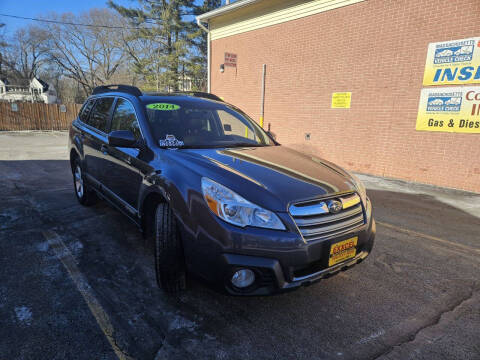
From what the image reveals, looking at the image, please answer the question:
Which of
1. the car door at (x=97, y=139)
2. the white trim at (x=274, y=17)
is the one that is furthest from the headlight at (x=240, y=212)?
the white trim at (x=274, y=17)

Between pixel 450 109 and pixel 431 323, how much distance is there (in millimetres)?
6127

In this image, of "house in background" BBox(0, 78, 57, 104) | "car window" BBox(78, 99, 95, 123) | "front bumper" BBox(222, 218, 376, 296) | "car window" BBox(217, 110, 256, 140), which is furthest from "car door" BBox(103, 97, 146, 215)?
"house in background" BBox(0, 78, 57, 104)

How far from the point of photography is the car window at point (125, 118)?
9.78ft

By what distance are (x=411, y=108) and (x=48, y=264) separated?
790 centimetres

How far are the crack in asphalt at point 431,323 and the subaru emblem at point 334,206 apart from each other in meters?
0.96

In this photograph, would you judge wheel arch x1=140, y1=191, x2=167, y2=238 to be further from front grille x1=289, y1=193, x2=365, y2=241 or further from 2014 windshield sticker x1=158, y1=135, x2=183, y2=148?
front grille x1=289, y1=193, x2=365, y2=241

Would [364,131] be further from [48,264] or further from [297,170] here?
[48,264]

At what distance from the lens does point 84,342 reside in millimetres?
1944

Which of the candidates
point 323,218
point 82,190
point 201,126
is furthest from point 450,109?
point 82,190

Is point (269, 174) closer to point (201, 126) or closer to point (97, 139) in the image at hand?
point (201, 126)

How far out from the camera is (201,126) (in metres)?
3.18

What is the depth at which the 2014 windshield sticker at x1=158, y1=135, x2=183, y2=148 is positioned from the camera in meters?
2.71

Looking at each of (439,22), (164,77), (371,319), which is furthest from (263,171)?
(164,77)

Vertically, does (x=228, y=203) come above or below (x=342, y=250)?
above
